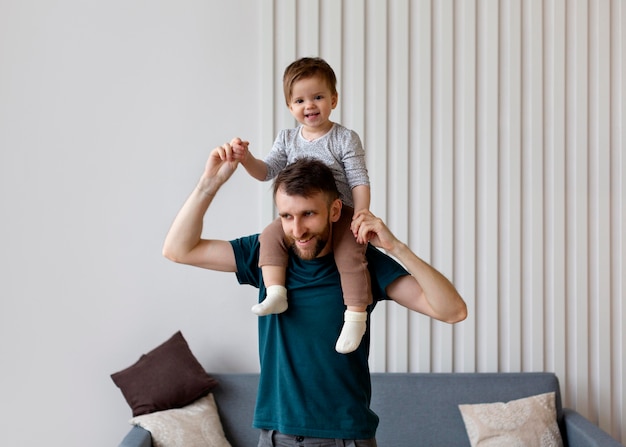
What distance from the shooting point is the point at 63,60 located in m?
4.30

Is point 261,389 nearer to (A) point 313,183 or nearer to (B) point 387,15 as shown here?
(A) point 313,183

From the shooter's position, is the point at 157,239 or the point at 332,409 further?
the point at 157,239

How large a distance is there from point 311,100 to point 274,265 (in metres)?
0.49

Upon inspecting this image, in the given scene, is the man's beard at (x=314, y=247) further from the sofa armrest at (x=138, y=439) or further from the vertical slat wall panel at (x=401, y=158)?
the vertical slat wall panel at (x=401, y=158)

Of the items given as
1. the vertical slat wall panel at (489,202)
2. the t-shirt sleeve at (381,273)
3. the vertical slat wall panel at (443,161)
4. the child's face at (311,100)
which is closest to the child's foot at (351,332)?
the t-shirt sleeve at (381,273)

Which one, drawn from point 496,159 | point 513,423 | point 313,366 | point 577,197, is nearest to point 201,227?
point 313,366

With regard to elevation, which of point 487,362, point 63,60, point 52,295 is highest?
point 63,60

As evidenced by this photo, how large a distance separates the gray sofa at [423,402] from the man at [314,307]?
1744 mm

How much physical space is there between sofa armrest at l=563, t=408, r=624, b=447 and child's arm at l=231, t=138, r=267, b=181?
2.12m

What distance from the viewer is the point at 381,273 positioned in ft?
8.13

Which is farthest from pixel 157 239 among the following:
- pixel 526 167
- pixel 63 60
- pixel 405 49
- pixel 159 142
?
pixel 526 167

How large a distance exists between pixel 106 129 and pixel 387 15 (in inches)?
61.6

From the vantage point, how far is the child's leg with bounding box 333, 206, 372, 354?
229 cm

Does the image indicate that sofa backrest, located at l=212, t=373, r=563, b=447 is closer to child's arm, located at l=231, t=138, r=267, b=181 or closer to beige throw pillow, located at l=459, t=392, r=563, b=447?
beige throw pillow, located at l=459, t=392, r=563, b=447
